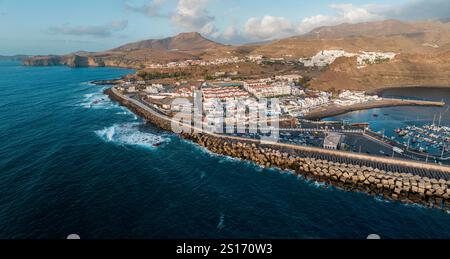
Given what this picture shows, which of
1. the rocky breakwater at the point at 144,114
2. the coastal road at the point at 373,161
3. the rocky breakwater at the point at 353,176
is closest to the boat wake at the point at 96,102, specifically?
the rocky breakwater at the point at 144,114

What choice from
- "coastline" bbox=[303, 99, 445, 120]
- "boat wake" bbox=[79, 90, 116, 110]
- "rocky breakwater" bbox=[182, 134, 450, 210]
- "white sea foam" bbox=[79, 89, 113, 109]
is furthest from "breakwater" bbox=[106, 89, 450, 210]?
"white sea foam" bbox=[79, 89, 113, 109]

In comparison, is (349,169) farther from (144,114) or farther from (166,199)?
(144,114)

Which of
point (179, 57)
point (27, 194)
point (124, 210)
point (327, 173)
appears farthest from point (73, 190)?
point (179, 57)

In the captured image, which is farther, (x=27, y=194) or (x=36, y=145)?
(x=36, y=145)

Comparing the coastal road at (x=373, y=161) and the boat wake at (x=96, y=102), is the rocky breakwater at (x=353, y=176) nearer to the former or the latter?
the coastal road at (x=373, y=161)

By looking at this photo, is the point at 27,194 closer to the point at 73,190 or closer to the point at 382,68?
the point at 73,190

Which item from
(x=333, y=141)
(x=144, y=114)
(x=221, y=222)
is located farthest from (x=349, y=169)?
(x=144, y=114)
